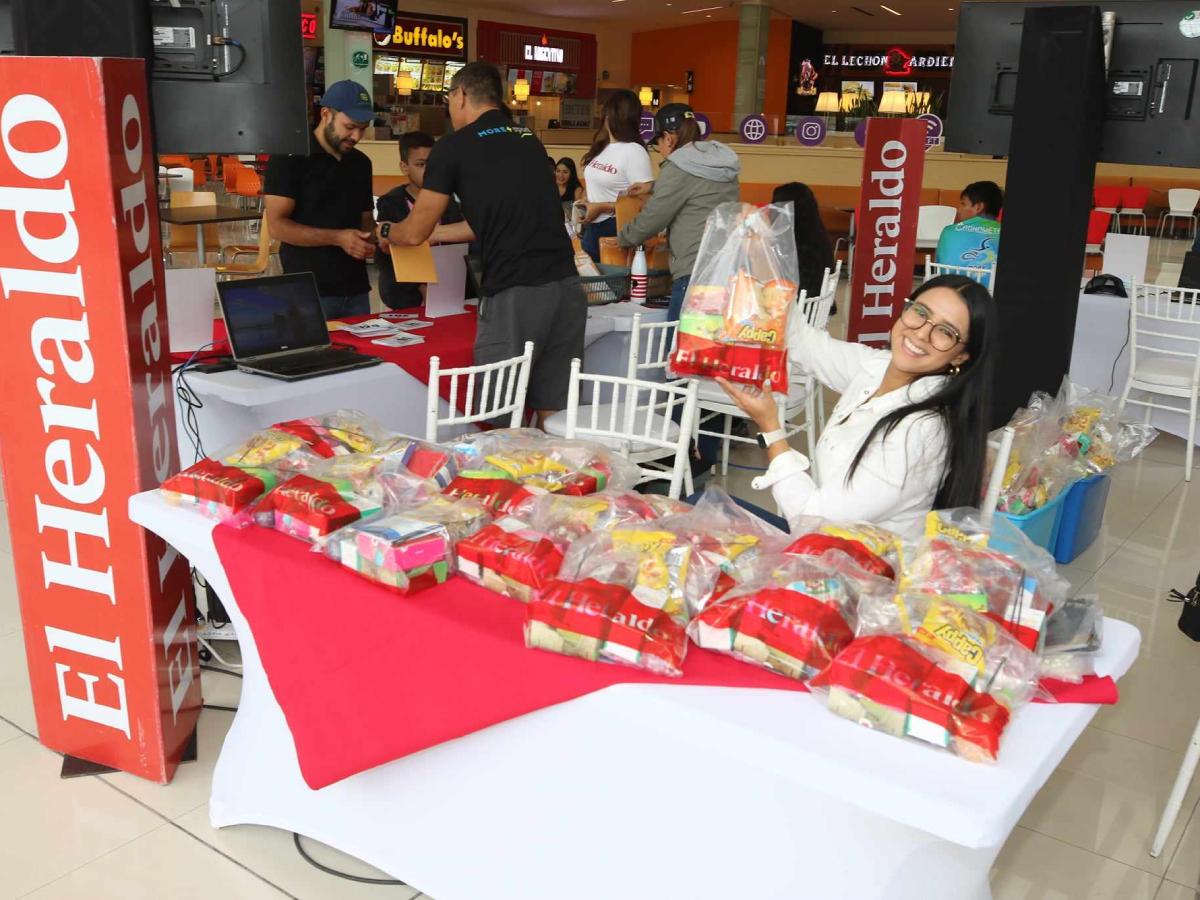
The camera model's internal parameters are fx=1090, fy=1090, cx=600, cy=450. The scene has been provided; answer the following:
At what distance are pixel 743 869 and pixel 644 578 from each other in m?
0.46

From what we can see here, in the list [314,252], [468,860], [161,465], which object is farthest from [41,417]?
[314,252]

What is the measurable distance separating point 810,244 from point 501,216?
2.07m

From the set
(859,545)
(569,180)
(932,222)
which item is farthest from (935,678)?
(932,222)

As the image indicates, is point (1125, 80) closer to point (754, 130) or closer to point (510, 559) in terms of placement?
point (510, 559)

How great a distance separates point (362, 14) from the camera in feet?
39.0

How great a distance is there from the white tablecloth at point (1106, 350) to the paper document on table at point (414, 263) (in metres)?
3.60

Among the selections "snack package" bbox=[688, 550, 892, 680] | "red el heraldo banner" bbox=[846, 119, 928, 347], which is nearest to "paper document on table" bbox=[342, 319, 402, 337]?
"red el heraldo banner" bbox=[846, 119, 928, 347]

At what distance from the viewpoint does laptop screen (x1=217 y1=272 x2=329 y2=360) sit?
3465 mm

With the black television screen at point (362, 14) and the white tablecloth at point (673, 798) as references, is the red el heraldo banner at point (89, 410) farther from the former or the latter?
the black television screen at point (362, 14)

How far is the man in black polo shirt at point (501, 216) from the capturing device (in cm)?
384

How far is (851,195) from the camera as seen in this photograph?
43.9 ft

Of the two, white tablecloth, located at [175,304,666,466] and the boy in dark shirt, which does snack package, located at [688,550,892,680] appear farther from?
the boy in dark shirt

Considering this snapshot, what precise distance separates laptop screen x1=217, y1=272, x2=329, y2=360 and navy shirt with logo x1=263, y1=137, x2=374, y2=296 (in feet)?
1.31

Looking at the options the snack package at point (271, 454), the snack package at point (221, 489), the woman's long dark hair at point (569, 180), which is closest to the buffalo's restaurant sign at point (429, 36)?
the woman's long dark hair at point (569, 180)
